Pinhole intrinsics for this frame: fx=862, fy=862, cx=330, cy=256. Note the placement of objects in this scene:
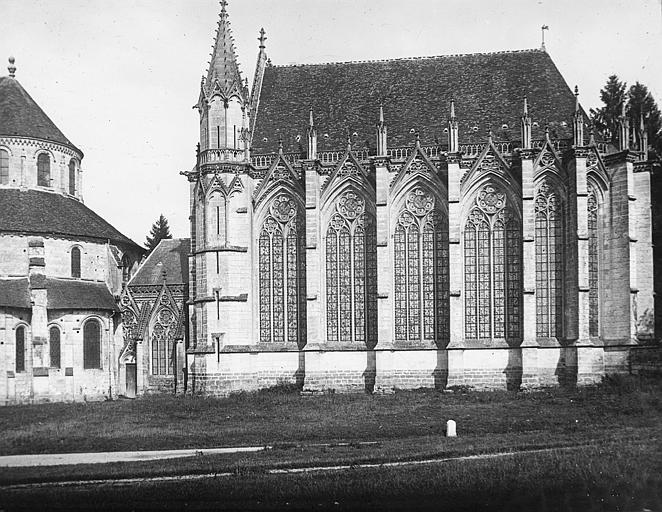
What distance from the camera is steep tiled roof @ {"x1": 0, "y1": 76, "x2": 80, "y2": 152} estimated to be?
53.0 meters

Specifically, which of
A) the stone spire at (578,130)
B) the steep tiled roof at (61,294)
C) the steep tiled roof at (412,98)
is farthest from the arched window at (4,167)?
the stone spire at (578,130)

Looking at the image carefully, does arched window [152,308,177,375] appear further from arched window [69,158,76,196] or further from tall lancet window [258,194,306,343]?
arched window [69,158,76,196]

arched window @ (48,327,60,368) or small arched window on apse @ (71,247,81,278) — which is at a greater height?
small arched window on apse @ (71,247,81,278)

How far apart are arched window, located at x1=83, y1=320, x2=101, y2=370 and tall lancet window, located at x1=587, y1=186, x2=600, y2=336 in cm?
2709

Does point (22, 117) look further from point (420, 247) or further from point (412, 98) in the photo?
point (420, 247)

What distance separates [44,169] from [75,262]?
6803mm

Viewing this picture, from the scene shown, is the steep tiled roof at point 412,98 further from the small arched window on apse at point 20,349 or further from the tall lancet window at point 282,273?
the small arched window on apse at point 20,349

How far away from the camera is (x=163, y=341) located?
159 ft

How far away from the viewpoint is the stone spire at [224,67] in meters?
45.5

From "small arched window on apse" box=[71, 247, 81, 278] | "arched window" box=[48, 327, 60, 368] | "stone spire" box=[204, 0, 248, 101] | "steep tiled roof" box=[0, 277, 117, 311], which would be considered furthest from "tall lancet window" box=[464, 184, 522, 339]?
"small arched window on apse" box=[71, 247, 81, 278]

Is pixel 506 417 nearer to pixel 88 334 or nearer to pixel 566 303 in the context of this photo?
pixel 566 303

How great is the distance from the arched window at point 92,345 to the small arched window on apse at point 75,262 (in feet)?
11.6

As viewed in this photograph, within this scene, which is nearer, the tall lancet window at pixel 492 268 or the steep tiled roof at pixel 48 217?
the tall lancet window at pixel 492 268

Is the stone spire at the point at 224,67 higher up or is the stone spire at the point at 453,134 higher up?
the stone spire at the point at 224,67
